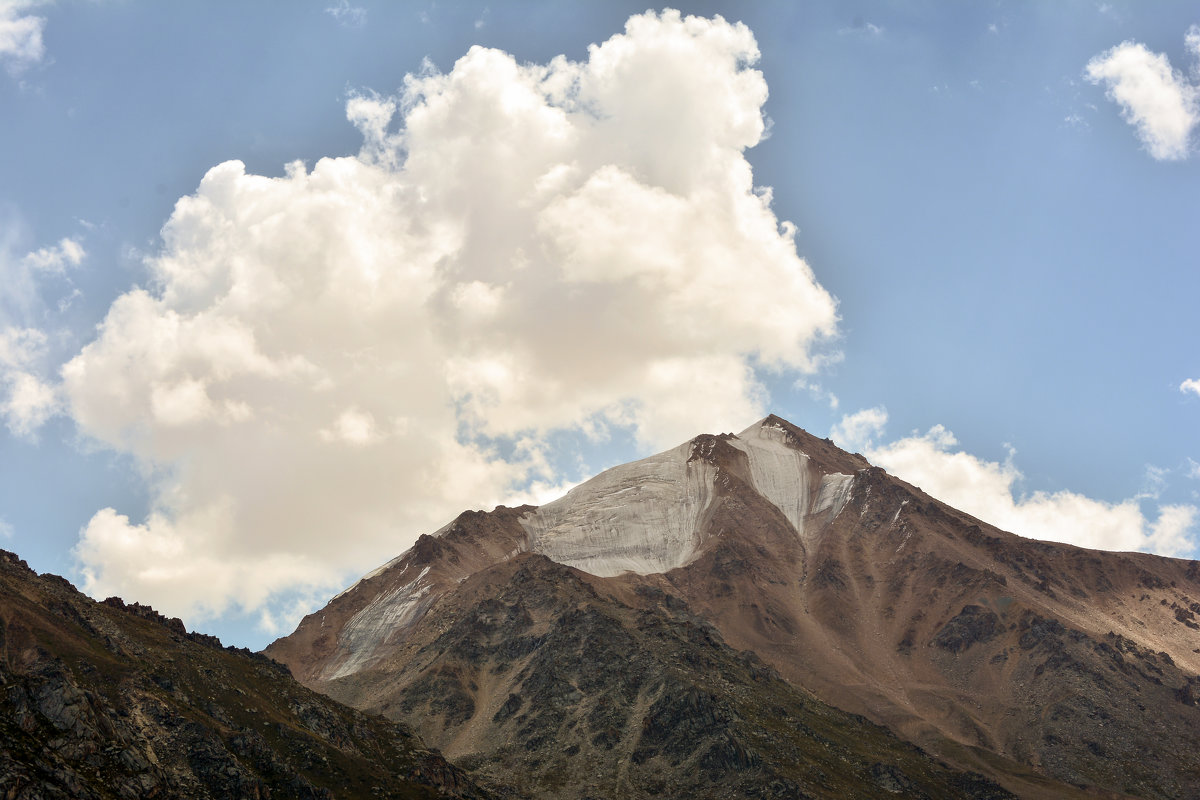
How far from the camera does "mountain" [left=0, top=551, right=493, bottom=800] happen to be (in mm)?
127375

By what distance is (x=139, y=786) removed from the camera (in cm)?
13250

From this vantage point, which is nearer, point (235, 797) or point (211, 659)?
point (235, 797)

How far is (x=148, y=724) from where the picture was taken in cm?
15175

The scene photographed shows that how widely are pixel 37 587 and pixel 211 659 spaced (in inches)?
1395

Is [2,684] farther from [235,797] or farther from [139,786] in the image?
[235,797]

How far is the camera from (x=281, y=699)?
→ 19388 cm

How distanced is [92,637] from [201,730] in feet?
98.8

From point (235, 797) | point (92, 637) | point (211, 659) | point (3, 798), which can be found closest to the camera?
point (3, 798)

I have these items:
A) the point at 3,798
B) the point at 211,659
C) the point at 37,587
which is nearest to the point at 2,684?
the point at 3,798

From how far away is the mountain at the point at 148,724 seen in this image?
127375 millimetres

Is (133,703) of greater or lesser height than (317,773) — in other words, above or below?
above

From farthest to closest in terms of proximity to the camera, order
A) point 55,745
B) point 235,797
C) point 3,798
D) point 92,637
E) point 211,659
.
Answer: point 211,659 < point 92,637 < point 235,797 < point 55,745 < point 3,798

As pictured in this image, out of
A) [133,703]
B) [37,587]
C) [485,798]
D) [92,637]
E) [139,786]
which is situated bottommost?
[485,798]

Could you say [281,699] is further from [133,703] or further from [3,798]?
[3,798]
